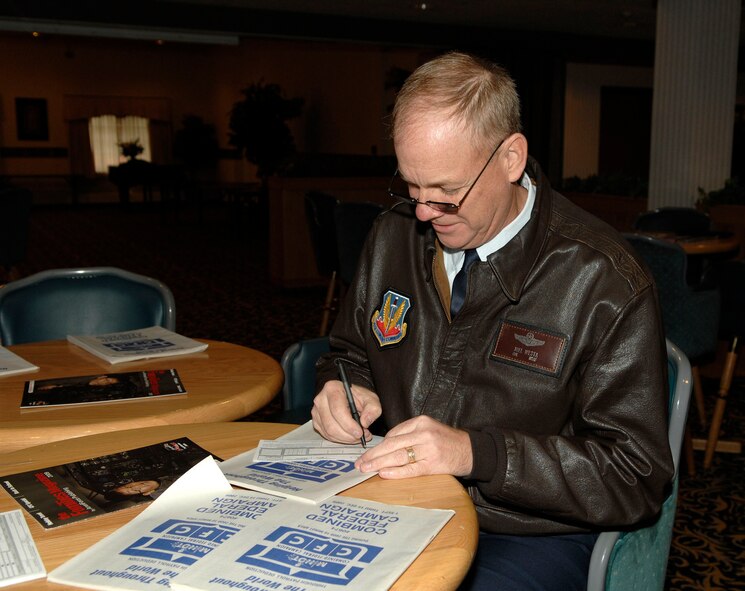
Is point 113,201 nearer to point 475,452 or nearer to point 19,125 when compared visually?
point 19,125

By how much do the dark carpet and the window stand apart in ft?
4.59

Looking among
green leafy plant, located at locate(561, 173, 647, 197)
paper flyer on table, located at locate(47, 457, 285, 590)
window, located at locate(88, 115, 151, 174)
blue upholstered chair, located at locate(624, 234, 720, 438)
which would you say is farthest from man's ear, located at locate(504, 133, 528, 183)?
window, located at locate(88, 115, 151, 174)

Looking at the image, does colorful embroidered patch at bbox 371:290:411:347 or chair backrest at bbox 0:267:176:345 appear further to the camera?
chair backrest at bbox 0:267:176:345

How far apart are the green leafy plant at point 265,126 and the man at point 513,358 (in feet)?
37.6

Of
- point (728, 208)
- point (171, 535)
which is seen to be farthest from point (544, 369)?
point (728, 208)

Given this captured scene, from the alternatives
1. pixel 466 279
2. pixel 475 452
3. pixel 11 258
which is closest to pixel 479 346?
pixel 466 279

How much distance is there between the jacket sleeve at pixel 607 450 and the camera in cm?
135

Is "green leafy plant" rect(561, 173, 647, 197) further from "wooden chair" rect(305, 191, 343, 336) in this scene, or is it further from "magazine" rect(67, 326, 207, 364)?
"magazine" rect(67, 326, 207, 364)

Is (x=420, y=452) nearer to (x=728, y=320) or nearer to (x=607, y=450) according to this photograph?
(x=607, y=450)

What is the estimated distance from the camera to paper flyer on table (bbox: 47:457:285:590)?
103 centimetres

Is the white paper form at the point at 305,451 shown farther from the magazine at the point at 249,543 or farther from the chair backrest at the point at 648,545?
the chair backrest at the point at 648,545

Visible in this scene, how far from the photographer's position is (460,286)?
Result: 163 centimetres

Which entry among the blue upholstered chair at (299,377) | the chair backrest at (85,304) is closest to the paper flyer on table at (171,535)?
the blue upholstered chair at (299,377)

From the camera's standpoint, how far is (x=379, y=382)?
1.73 meters
